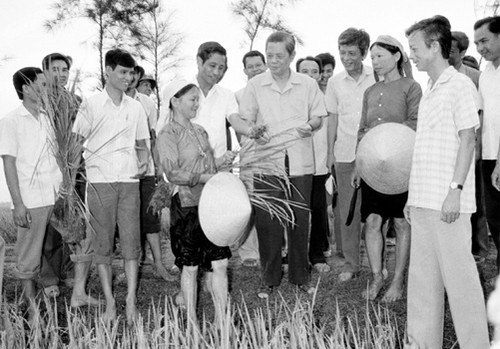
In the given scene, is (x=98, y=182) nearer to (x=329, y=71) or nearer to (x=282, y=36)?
(x=282, y=36)

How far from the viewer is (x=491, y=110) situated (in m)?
4.57

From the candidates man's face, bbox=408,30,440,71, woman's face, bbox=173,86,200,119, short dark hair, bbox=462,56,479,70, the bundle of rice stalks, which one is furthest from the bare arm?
short dark hair, bbox=462,56,479,70

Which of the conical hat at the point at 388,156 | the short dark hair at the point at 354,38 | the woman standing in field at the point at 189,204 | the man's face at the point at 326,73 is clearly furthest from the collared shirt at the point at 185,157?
the man's face at the point at 326,73

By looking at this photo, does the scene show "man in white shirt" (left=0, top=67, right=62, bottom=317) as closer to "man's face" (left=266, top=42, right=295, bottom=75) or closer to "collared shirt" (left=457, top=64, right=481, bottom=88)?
"man's face" (left=266, top=42, right=295, bottom=75)

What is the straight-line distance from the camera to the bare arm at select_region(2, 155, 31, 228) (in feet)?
14.2

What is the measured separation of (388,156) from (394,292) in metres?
1.02

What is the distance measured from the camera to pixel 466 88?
3.05 m

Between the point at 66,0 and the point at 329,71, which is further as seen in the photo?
the point at 66,0

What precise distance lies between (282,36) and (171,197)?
1.40 metres

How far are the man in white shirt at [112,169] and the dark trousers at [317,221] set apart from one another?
5.29ft

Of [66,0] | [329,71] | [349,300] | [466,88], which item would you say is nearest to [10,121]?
[349,300]

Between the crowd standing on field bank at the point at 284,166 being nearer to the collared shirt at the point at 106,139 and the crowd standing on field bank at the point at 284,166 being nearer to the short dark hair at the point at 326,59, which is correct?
the collared shirt at the point at 106,139

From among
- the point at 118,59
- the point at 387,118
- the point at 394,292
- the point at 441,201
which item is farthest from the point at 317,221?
the point at 441,201

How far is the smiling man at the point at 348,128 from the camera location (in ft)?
16.6
